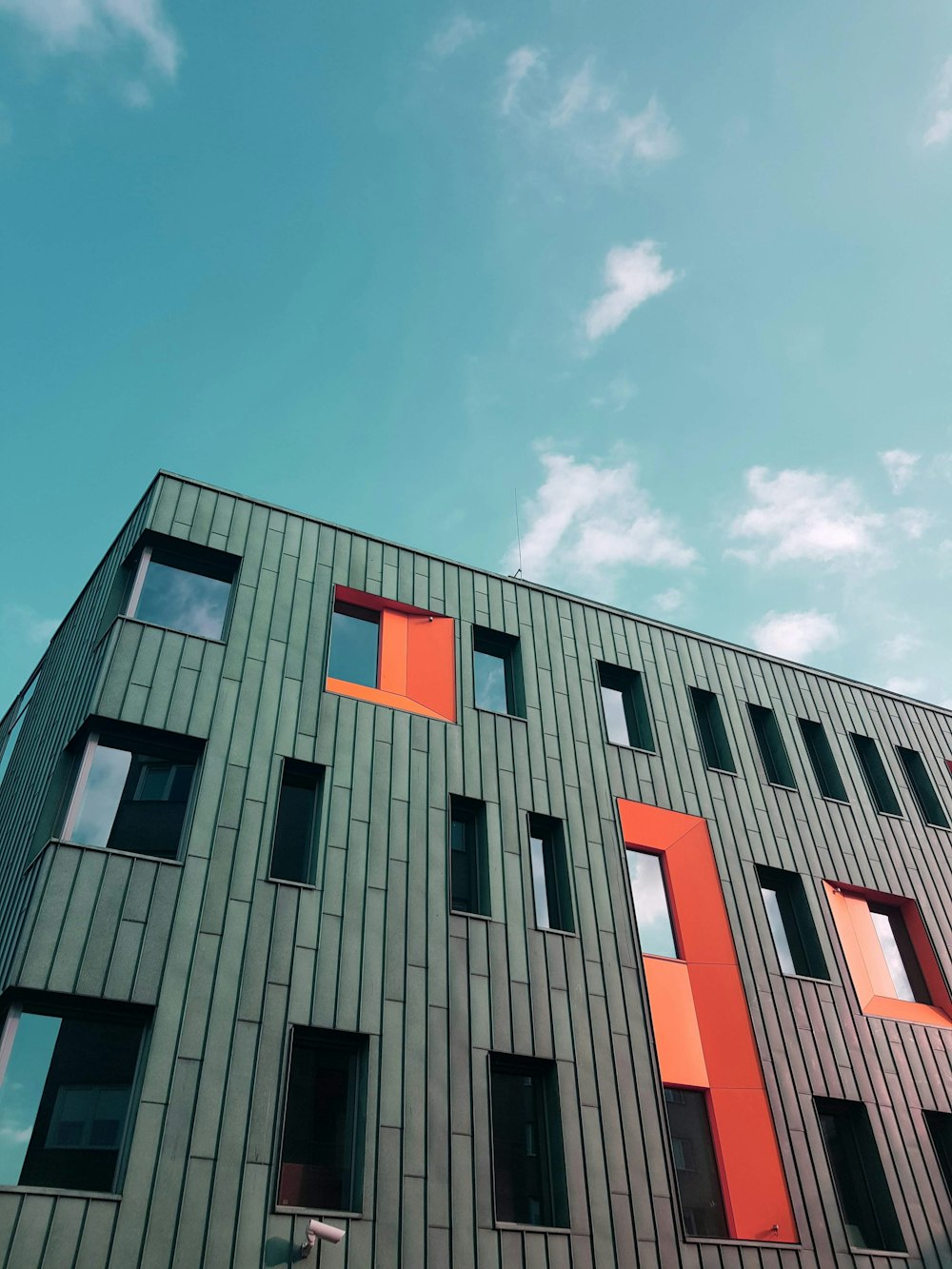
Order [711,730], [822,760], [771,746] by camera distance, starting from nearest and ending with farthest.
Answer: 1. [711,730]
2. [771,746]
3. [822,760]

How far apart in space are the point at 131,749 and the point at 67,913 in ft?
9.51

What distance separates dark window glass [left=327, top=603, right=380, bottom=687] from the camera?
16750mm

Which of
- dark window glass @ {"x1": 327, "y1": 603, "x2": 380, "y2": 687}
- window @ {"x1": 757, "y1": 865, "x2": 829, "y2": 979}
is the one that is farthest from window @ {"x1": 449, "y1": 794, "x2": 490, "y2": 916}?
window @ {"x1": 757, "y1": 865, "x2": 829, "y2": 979}

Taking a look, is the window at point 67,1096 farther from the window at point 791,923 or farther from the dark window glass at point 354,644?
the window at point 791,923

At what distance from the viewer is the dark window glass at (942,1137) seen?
1591 cm

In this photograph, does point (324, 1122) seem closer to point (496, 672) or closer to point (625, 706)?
point (496, 672)

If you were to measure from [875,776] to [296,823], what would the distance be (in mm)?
13866

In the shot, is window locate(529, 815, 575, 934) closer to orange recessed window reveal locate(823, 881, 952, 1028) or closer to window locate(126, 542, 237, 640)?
orange recessed window reveal locate(823, 881, 952, 1028)

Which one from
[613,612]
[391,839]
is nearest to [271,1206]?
[391,839]

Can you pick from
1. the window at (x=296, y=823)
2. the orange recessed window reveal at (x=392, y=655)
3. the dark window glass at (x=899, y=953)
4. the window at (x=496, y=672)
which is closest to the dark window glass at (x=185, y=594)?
the orange recessed window reveal at (x=392, y=655)

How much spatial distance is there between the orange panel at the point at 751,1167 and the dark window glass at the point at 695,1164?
161 millimetres

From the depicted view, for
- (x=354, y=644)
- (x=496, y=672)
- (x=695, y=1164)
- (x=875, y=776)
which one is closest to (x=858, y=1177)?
(x=695, y=1164)

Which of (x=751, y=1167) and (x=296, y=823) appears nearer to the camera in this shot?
(x=751, y=1167)

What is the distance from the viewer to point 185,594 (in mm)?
16266
